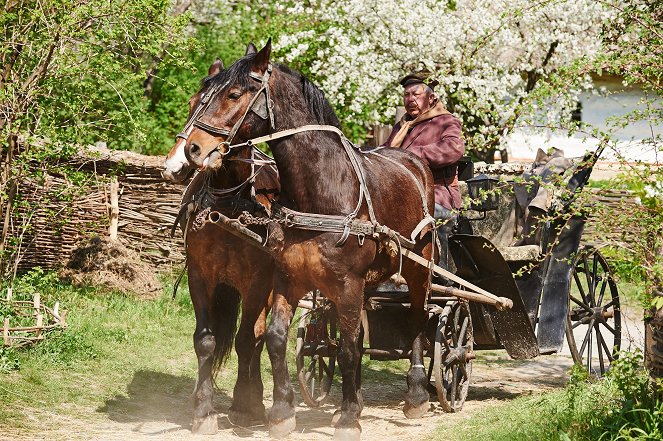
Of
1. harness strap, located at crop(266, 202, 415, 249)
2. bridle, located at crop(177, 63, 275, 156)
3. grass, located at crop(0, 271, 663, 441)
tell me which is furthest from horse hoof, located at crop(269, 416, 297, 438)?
bridle, located at crop(177, 63, 275, 156)

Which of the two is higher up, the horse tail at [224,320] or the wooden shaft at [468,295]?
the wooden shaft at [468,295]

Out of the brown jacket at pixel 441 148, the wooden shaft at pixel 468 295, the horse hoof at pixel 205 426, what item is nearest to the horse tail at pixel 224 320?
the horse hoof at pixel 205 426

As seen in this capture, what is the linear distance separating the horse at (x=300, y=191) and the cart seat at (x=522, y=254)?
Result: 167cm

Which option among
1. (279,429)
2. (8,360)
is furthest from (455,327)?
(8,360)

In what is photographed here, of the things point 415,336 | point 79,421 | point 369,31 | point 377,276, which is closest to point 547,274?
point 415,336

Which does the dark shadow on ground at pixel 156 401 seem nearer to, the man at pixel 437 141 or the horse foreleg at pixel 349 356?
the horse foreleg at pixel 349 356

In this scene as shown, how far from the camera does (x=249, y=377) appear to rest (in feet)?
23.4

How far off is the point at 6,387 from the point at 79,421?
0.79 meters

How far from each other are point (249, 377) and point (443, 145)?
104 inches

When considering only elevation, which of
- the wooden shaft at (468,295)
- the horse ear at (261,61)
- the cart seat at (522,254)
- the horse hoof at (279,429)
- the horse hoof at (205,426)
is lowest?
the horse hoof at (205,426)

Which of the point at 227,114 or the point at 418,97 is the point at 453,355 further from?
the point at 227,114

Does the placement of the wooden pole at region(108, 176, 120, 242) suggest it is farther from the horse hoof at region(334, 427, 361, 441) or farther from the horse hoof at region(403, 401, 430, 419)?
the horse hoof at region(334, 427, 361, 441)

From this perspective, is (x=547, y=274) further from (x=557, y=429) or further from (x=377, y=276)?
(x=557, y=429)

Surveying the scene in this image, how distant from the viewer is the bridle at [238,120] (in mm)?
5969
